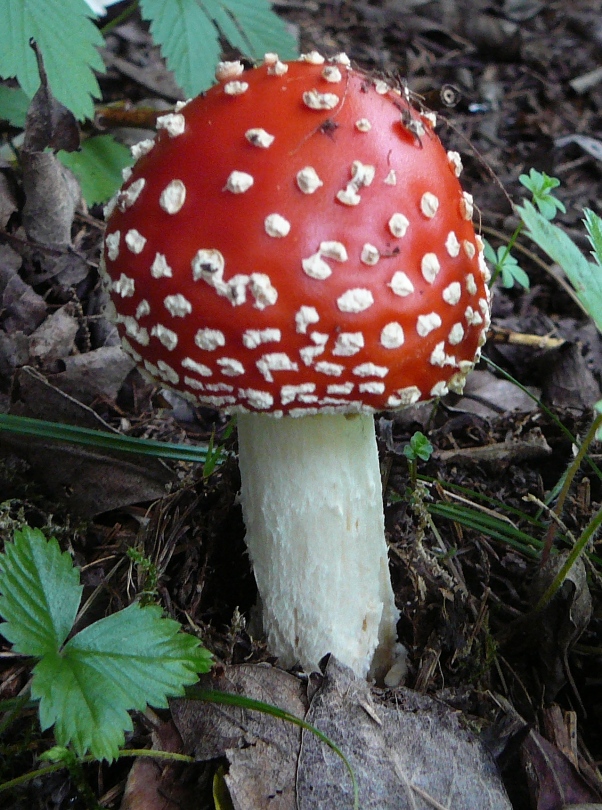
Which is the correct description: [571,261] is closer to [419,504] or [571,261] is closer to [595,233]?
[595,233]

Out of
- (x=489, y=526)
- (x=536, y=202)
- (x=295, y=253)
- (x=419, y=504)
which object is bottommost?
(x=489, y=526)

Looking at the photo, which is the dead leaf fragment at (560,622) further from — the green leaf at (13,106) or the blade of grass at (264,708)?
the green leaf at (13,106)

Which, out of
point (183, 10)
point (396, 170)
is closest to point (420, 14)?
point (183, 10)

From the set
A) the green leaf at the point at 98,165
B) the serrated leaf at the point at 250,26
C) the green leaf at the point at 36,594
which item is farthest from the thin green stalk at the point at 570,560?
the green leaf at the point at 98,165

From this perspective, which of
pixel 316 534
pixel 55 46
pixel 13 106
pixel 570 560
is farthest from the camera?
pixel 13 106

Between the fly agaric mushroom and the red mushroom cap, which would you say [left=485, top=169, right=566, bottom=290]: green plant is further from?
the red mushroom cap

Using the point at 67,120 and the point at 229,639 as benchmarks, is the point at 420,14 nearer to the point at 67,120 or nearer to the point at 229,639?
the point at 67,120

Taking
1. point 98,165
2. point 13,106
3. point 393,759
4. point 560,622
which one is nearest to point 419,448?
point 560,622

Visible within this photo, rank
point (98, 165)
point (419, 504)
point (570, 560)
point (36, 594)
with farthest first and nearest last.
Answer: point (98, 165) < point (419, 504) < point (570, 560) < point (36, 594)

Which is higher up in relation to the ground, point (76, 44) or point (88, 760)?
point (76, 44)
